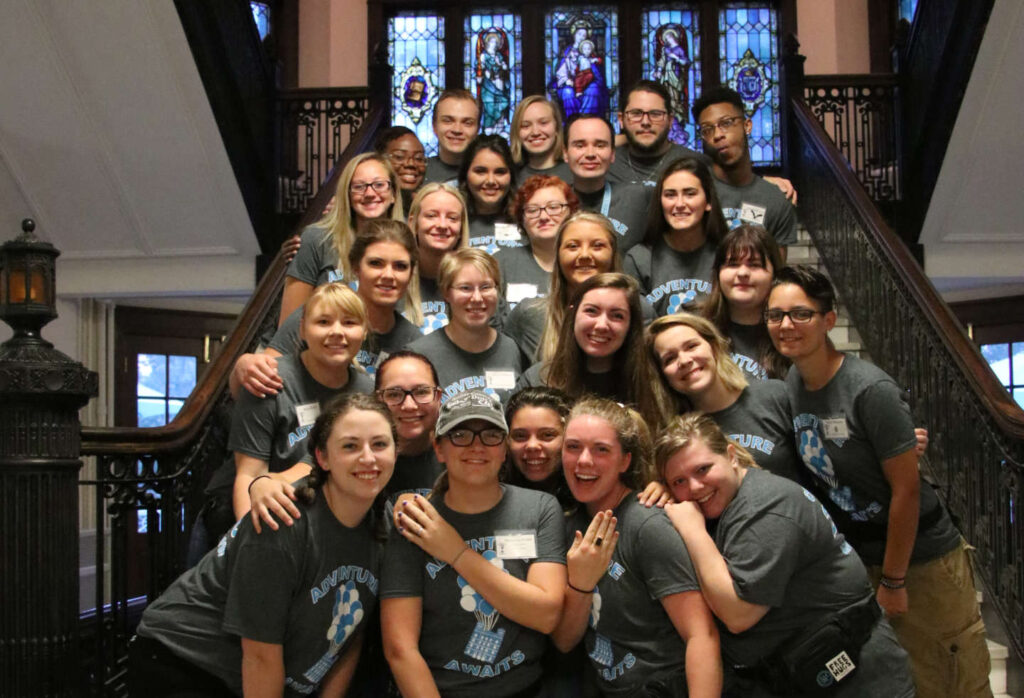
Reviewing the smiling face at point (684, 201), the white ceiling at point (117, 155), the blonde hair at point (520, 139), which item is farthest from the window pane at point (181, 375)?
the smiling face at point (684, 201)

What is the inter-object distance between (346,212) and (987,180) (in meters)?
4.23

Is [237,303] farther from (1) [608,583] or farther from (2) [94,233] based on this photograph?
(1) [608,583]

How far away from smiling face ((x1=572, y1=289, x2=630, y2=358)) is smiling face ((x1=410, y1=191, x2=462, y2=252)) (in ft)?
3.40

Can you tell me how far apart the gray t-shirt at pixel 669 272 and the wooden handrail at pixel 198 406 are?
4.90 feet

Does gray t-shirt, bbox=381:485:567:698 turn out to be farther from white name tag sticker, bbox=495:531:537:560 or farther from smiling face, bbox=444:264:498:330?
smiling face, bbox=444:264:498:330

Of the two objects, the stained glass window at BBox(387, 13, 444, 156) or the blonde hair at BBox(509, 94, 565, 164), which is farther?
the stained glass window at BBox(387, 13, 444, 156)

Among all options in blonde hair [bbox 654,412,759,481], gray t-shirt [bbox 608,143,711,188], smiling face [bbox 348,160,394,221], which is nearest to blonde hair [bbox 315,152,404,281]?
smiling face [bbox 348,160,394,221]

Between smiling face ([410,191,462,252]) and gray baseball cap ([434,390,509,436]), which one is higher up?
smiling face ([410,191,462,252])

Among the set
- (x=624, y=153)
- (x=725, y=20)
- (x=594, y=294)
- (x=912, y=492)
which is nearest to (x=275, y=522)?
(x=594, y=294)

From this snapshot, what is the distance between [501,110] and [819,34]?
2.61 meters

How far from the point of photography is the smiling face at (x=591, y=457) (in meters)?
2.94

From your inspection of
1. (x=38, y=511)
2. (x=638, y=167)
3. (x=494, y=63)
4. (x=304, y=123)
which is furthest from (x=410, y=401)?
(x=494, y=63)

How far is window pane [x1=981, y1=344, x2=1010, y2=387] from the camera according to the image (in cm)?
825

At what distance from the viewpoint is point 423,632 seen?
2.91 m
